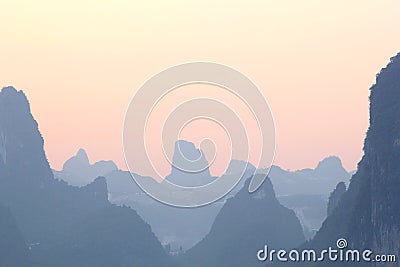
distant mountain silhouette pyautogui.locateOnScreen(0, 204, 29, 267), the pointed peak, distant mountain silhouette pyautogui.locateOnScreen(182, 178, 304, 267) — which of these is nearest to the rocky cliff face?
distant mountain silhouette pyautogui.locateOnScreen(0, 204, 29, 267)

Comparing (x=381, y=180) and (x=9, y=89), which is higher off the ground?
(x=9, y=89)

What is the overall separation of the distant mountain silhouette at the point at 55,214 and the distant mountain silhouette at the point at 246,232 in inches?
368

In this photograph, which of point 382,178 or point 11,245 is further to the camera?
point 11,245

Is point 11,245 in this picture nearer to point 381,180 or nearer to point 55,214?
point 55,214

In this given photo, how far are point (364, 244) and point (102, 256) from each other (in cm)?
4828

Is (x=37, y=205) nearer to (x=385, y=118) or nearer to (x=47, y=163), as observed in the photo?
(x=47, y=163)

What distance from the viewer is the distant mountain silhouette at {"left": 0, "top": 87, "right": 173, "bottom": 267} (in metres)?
91.0

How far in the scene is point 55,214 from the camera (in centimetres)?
10350

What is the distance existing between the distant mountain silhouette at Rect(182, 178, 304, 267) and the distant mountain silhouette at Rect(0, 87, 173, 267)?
9358 millimetres

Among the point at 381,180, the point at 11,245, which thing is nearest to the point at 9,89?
the point at 11,245

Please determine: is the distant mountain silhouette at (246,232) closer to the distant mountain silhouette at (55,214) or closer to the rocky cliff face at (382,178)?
the distant mountain silhouette at (55,214)

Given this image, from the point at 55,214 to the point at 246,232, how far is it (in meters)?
27.1

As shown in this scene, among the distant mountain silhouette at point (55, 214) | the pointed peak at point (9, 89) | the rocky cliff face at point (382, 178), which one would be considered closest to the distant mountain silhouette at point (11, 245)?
the distant mountain silhouette at point (55, 214)

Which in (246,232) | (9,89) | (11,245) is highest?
(9,89)
